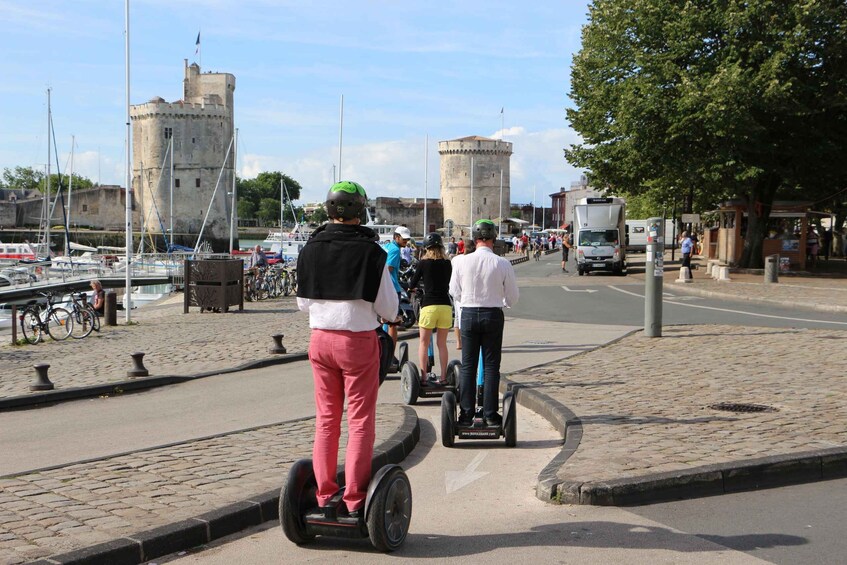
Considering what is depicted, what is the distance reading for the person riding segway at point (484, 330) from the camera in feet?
26.7

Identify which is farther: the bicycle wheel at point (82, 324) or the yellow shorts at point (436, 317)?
the bicycle wheel at point (82, 324)

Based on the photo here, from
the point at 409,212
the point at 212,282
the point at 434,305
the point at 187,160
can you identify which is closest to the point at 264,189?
the point at 409,212

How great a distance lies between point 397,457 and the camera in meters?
7.62

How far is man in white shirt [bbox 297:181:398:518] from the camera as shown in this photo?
5.23m

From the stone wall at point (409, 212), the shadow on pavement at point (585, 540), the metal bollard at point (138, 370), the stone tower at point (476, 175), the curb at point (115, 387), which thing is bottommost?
the curb at point (115, 387)

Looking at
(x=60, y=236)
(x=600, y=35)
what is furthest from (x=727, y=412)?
(x=60, y=236)

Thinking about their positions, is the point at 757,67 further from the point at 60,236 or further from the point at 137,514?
the point at 60,236

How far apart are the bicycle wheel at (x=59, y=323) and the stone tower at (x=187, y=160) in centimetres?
8832

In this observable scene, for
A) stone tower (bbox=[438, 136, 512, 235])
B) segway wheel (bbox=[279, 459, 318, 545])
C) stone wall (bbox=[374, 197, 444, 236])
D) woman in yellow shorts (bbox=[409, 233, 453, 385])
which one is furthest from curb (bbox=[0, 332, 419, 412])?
stone wall (bbox=[374, 197, 444, 236])

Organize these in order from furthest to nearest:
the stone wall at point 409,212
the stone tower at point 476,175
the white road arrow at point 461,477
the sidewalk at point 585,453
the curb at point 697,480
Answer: the stone wall at point 409,212 → the stone tower at point 476,175 → the white road arrow at point 461,477 → the curb at point 697,480 → the sidewalk at point 585,453

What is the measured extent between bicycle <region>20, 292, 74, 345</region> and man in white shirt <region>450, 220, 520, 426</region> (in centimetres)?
1407

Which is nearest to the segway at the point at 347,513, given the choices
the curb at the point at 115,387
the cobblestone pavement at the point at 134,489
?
the cobblestone pavement at the point at 134,489

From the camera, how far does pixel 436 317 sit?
10773 mm

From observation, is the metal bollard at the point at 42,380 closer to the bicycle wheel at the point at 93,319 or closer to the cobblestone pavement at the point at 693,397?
the cobblestone pavement at the point at 693,397
